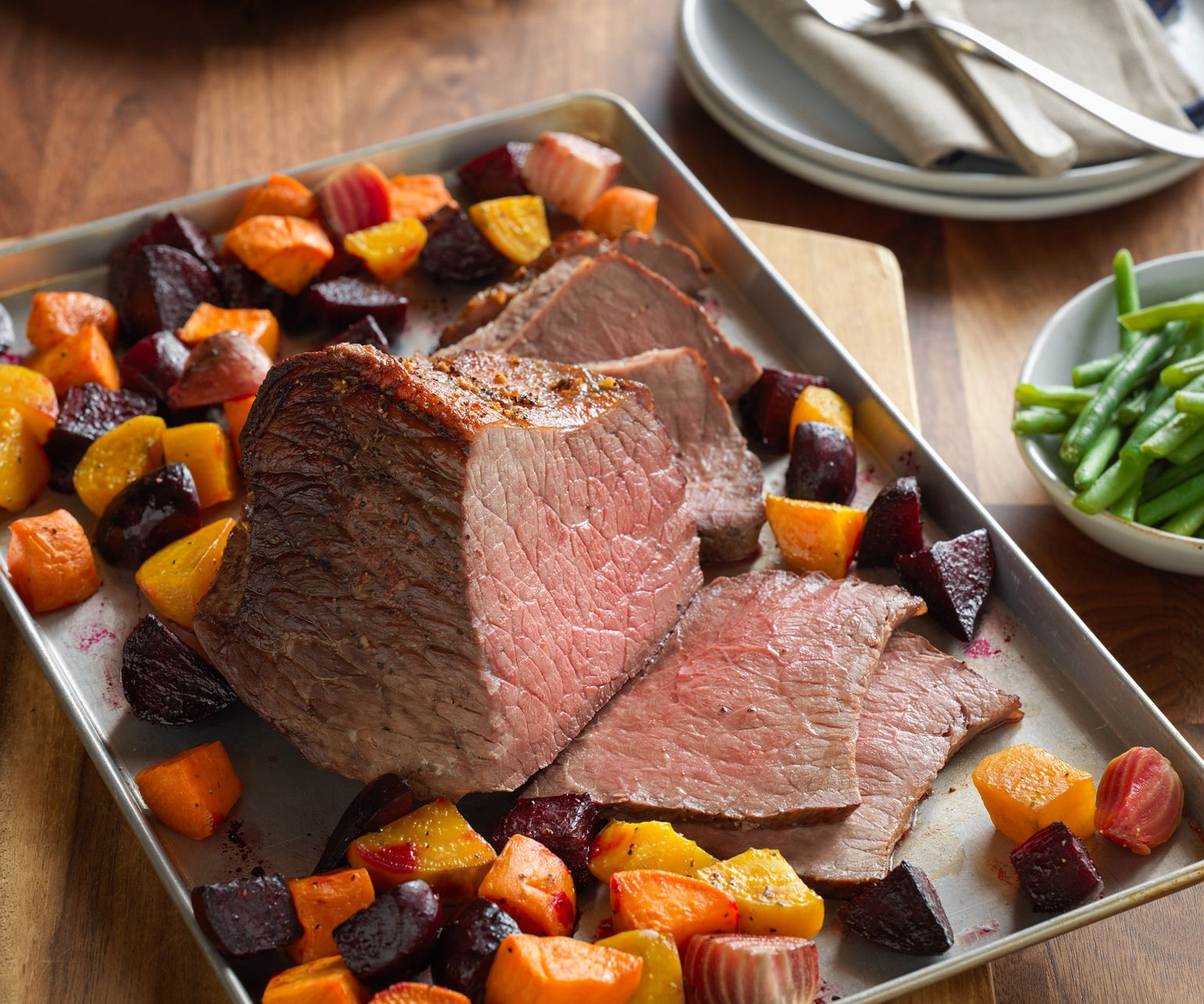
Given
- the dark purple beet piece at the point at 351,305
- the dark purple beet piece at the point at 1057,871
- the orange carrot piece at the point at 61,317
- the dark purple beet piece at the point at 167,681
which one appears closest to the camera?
the dark purple beet piece at the point at 1057,871

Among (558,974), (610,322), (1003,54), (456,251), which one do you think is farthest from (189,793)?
(1003,54)

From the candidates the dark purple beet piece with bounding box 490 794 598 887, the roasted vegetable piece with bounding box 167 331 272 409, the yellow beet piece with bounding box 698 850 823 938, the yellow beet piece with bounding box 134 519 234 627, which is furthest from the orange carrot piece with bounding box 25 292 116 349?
the yellow beet piece with bounding box 698 850 823 938

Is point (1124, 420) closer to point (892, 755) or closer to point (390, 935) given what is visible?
point (892, 755)

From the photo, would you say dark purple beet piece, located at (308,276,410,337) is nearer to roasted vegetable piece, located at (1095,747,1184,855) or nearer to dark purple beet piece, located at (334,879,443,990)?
dark purple beet piece, located at (334,879,443,990)

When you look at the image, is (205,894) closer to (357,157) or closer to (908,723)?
(908,723)

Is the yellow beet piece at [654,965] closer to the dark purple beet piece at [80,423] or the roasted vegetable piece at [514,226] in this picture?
the dark purple beet piece at [80,423]

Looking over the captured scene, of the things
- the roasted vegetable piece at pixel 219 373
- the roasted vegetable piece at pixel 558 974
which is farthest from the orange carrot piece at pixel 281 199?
the roasted vegetable piece at pixel 558 974
